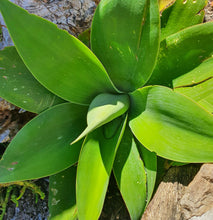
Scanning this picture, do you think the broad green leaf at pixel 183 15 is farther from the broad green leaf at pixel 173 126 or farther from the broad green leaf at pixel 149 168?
the broad green leaf at pixel 149 168

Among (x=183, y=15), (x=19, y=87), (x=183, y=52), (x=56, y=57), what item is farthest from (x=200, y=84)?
(x=19, y=87)

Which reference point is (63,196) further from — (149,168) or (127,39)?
(127,39)

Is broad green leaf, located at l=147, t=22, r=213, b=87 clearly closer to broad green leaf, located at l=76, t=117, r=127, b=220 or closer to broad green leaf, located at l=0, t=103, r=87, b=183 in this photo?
broad green leaf, located at l=76, t=117, r=127, b=220

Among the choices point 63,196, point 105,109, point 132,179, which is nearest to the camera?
point 105,109

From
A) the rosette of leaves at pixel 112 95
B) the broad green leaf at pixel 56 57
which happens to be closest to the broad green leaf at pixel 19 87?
the rosette of leaves at pixel 112 95

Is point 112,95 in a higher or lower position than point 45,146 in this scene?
higher

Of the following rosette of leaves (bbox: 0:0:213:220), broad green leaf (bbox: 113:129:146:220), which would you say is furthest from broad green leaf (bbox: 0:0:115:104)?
broad green leaf (bbox: 113:129:146:220)

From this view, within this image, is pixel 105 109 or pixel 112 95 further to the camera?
pixel 112 95

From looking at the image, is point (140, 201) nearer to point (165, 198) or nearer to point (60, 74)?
point (165, 198)
